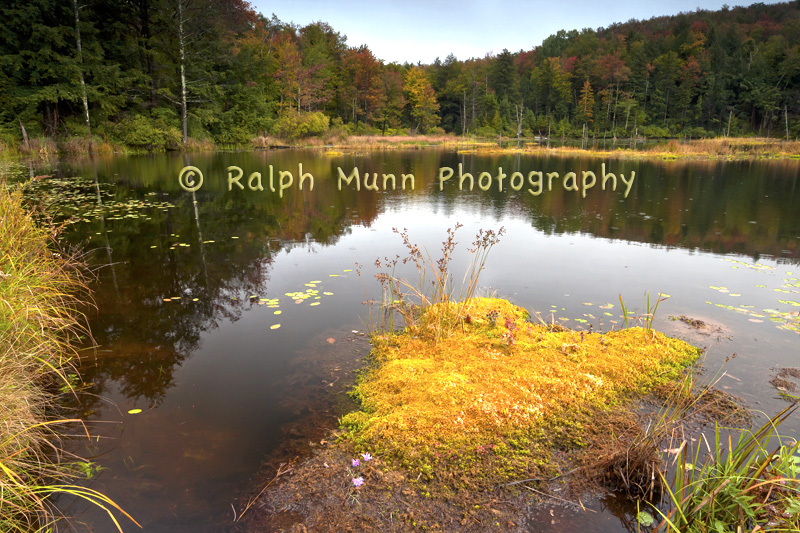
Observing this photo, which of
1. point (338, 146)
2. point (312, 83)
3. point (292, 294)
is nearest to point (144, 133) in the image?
point (338, 146)

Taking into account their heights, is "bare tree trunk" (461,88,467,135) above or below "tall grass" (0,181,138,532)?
above

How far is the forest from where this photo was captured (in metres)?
23.0

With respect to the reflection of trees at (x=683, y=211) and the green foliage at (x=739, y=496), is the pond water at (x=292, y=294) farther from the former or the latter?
the green foliage at (x=739, y=496)

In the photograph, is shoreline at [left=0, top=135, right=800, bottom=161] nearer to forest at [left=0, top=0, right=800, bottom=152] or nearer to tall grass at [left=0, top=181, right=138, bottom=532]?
forest at [left=0, top=0, right=800, bottom=152]

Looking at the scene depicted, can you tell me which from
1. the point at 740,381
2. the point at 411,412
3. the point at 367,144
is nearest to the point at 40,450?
the point at 411,412

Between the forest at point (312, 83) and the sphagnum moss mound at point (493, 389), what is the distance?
1957 centimetres

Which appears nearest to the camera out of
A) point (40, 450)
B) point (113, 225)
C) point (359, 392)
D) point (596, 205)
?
point (40, 450)

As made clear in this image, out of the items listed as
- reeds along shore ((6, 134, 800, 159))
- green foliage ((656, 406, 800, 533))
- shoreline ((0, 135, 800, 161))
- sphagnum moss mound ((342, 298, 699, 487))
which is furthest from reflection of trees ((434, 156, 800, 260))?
reeds along shore ((6, 134, 800, 159))

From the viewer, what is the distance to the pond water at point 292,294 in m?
2.85

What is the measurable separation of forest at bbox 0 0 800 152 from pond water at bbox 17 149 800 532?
1407cm

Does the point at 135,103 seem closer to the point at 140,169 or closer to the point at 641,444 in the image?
the point at 140,169

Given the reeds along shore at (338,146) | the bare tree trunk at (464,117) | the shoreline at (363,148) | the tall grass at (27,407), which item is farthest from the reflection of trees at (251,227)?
the bare tree trunk at (464,117)

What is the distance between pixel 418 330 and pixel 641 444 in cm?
228

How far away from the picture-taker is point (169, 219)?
935cm
